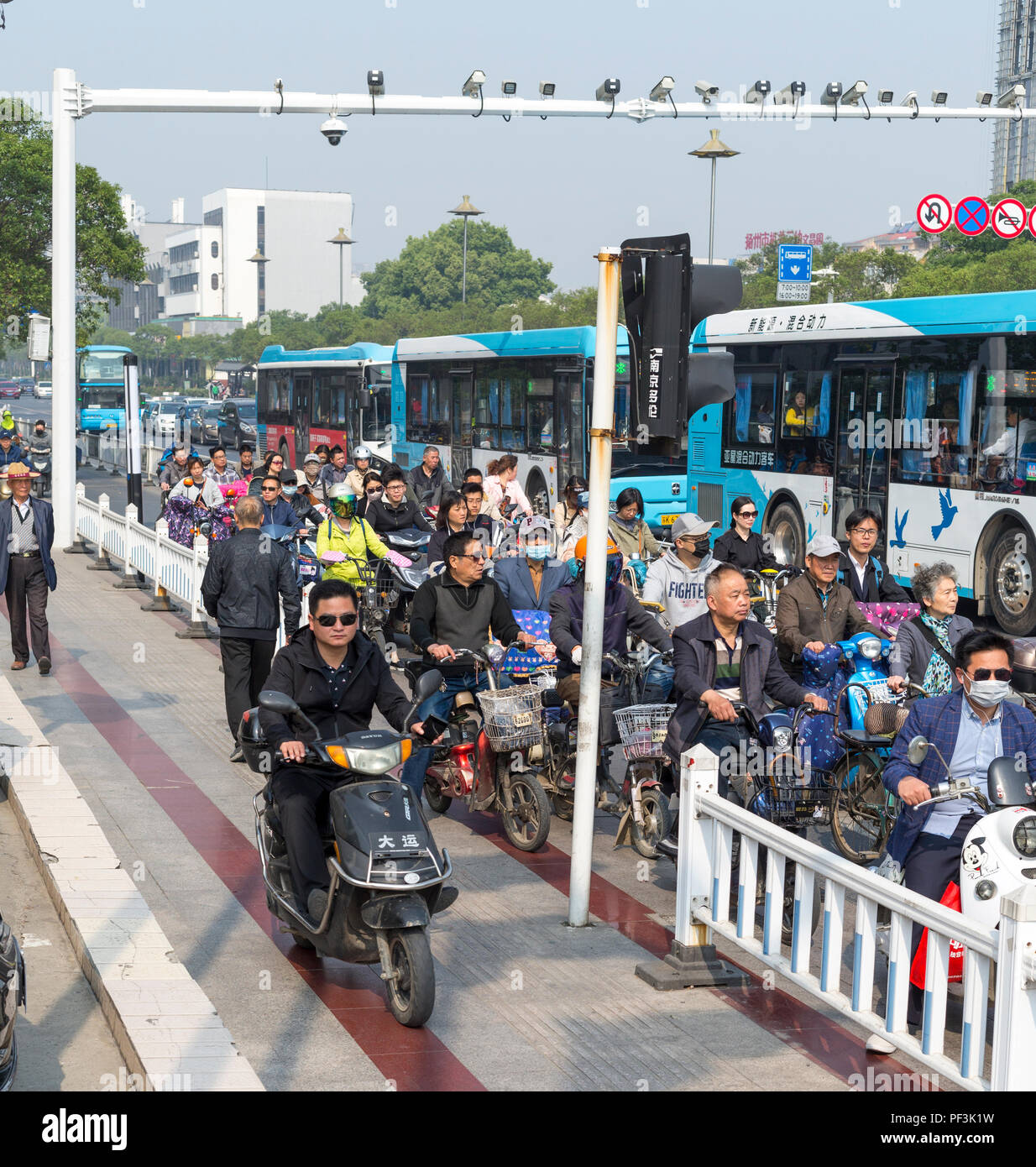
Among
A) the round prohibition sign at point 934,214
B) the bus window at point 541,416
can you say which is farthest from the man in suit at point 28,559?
the round prohibition sign at point 934,214

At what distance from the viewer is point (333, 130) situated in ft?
58.7

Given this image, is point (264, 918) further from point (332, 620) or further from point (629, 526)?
point (629, 526)

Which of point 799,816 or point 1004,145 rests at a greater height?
point 1004,145

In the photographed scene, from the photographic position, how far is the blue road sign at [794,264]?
2772 cm

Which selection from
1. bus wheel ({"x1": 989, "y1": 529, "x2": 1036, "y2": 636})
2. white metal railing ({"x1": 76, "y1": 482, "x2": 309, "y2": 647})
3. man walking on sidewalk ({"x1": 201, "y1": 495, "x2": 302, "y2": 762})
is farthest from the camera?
white metal railing ({"x1": 76, "y1": 482, "x2": 309, "y2": 647})

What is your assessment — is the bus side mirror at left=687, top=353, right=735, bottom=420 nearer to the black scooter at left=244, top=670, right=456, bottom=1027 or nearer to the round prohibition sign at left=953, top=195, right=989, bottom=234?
the black scooter at left=244, top=670, right=456, bottom=1027

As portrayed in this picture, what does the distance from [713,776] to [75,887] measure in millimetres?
2976

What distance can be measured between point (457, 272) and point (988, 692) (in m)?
114

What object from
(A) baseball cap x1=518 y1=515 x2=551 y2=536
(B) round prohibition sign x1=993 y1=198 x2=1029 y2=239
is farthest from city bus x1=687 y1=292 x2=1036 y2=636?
(B) round prohibition sign x1=993 y1=198 x2=1029 y2=239

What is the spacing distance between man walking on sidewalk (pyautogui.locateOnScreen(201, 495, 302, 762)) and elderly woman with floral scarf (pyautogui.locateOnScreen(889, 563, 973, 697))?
402 cm

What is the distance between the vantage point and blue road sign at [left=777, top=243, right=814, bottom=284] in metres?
27.7

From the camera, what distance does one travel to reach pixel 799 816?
24.7 ft
